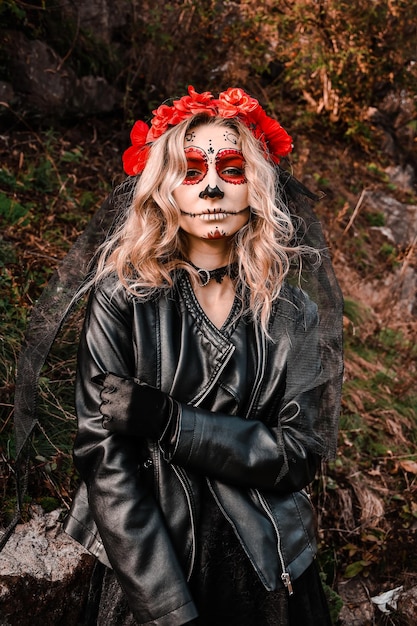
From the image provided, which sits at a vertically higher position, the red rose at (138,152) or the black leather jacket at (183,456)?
the red rose at (138,152)

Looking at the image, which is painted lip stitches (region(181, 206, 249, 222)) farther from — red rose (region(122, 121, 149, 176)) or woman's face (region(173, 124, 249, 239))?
red rose (region(122, 121, 149, 176))

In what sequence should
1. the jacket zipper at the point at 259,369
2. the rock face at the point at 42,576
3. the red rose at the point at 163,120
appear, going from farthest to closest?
1. the rock face at the point at 42,576
2. the red rose at the point at 163,120
3. the jacket zipper at the point at 259,369

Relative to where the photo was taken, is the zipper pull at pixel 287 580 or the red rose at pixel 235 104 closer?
the zipper pull at pixel 287 580

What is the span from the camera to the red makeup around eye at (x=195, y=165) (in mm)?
2109

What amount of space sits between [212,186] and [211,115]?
0.27 metres

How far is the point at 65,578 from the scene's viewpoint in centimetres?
259

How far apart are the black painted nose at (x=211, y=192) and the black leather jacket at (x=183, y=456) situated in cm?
27

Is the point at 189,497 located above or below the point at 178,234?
below

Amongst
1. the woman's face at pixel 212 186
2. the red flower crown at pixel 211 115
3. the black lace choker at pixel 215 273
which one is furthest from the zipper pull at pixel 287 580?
the red flower crown at pixel 211 115

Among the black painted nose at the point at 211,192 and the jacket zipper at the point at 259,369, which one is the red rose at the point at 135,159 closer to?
the black painted nose at the point at 211,192

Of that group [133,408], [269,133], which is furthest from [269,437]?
A: [269,133]

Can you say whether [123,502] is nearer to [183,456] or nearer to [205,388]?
[183,456]

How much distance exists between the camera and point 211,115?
2.17 metres

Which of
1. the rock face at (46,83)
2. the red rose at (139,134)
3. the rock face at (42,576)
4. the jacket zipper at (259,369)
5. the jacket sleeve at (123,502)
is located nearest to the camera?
the jacket sleeve at (123,502)
